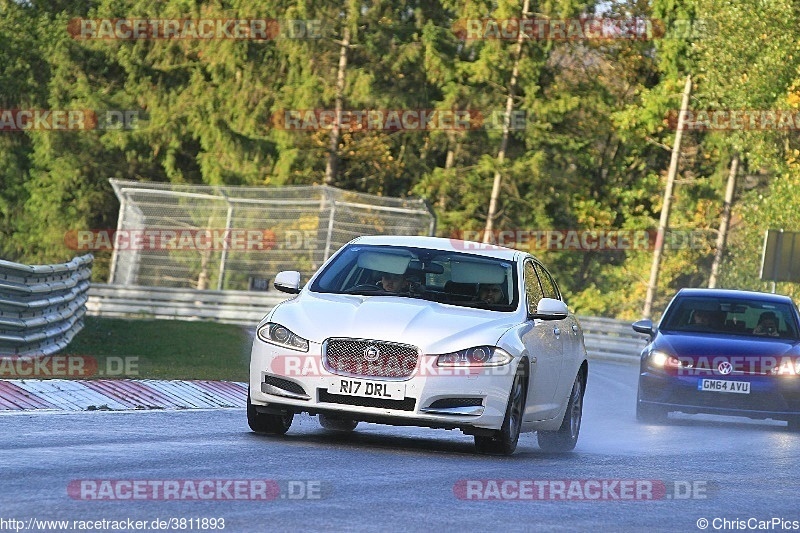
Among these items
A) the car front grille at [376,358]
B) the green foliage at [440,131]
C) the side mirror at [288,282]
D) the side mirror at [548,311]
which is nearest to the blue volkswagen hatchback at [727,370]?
the side mirror at [548,311]

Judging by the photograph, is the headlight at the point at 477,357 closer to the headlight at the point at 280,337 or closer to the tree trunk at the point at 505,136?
the headlight at the point at 280,337

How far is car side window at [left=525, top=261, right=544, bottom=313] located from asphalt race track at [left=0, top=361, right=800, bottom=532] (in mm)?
1168

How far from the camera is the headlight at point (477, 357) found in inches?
464

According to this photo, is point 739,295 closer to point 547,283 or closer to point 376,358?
point 547,283

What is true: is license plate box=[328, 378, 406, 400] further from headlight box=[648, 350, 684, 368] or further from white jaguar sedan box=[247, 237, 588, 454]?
headlight box=[648, 350, 684, 368]

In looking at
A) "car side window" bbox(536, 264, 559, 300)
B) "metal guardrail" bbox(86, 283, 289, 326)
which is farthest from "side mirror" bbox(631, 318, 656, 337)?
"metal guardrail" bbox(86, 283, 289, 326)

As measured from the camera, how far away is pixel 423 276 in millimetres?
12984

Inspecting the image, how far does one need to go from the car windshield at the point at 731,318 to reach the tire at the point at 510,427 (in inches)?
302

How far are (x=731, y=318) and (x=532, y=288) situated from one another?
672 centimetres

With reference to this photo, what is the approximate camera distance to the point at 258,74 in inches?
2359

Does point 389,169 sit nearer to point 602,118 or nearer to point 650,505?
point 602,118

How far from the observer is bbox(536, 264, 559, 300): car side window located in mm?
14422

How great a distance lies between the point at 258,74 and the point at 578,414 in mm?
46452

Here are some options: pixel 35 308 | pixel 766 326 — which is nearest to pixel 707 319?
pixel 766 326
